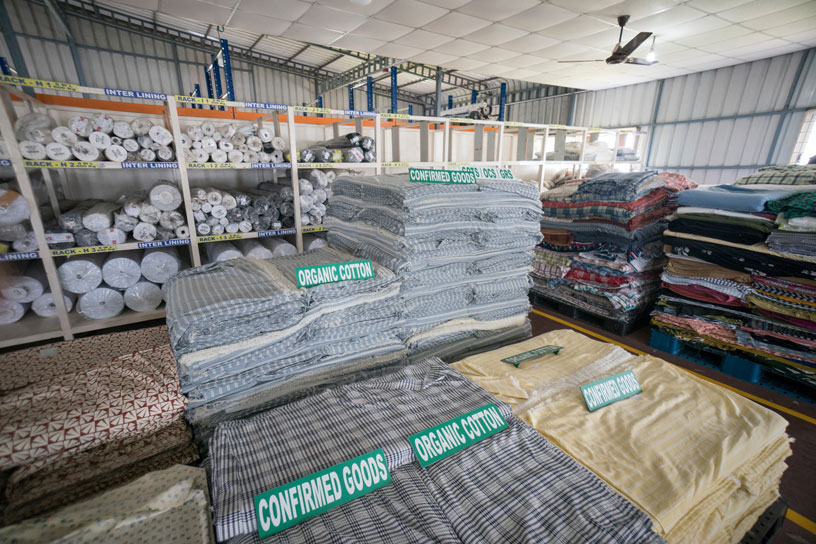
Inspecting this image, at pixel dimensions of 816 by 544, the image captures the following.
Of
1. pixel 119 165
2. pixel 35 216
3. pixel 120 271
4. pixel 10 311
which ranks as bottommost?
pixel 10 311

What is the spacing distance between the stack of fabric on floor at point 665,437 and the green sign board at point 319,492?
680mm

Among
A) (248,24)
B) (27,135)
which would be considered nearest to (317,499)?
(27,135)

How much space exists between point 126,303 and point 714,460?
4809 millimetres

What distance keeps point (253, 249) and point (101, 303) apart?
5.09 ft

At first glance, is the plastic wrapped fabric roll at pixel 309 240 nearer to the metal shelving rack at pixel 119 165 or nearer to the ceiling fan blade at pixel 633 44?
the metal shelving rack at pixel 119 165

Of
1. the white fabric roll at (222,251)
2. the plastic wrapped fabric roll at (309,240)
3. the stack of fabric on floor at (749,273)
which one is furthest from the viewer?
the plastic wrapped fabric roll at (309,240)

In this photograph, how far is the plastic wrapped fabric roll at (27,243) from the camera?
333 cm

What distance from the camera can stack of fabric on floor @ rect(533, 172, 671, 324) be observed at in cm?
387

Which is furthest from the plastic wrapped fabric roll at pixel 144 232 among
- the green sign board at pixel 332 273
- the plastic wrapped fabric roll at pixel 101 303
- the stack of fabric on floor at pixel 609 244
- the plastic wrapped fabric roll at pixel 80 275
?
the stack of fabric on floor at pixel 609 244

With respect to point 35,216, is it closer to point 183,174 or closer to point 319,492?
point 183,174

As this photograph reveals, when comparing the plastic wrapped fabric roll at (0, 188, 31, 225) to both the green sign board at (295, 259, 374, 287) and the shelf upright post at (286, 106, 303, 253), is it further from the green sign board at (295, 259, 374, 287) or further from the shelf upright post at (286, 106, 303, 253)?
the green sign board at (295, 259, 374, 287)

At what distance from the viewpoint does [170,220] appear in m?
3.82

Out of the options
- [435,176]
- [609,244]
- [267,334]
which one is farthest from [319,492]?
[609,244]

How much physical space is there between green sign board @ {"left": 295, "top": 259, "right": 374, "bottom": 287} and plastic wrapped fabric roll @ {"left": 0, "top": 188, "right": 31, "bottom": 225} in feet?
10.8
